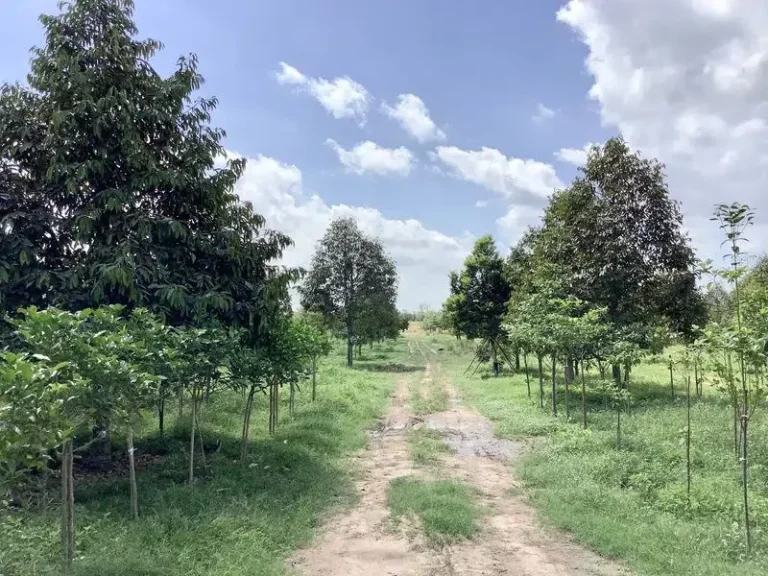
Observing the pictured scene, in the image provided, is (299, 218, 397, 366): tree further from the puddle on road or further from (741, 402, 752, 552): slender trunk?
(741, 402, 752, 552): slender trunk

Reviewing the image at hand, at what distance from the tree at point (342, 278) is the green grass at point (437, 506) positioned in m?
25.4

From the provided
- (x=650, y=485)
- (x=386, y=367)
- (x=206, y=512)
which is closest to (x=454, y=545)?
(x=206, y=512)

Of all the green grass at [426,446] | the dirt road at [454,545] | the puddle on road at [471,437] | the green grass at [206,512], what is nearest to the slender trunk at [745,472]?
the dirt road at [454,545]

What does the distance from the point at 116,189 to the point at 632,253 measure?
15.3 metres

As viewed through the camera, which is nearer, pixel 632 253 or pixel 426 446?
pixel 426 446

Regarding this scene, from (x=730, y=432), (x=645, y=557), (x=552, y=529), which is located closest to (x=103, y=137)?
(x=552, y=529)

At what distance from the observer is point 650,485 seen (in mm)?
8172

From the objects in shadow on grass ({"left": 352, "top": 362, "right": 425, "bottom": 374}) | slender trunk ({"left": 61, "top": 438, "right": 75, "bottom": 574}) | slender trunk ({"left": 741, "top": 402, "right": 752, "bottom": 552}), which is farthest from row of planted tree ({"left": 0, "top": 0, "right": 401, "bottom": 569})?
shadow on grass ({"left": 352, "top": 362, "right": 425, "bottom": 374})

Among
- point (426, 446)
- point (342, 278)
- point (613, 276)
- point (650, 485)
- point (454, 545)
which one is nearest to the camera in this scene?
point (454, 545)

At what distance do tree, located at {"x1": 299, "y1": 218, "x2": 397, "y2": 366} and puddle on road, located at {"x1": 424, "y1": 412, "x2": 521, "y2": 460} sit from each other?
18677 mm

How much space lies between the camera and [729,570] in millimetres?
5461

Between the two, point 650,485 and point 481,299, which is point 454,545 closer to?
point 650,485

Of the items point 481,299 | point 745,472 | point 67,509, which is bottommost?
point 67,509

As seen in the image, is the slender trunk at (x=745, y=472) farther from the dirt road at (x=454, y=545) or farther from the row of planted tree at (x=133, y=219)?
the row of planted tree at (x=133, y=219)
